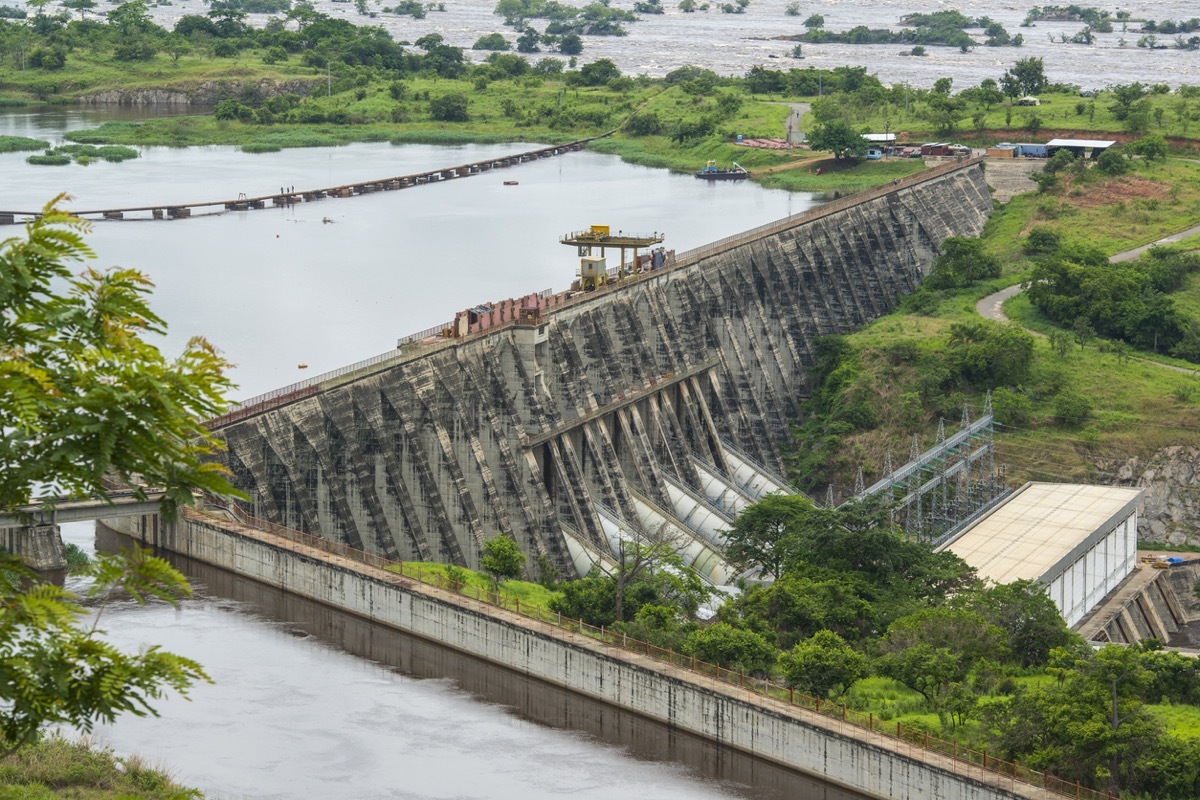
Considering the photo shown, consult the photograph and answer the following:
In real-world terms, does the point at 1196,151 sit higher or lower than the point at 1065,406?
higher

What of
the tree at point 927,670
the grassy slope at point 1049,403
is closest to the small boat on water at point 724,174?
the grassy slope at point 1049,403

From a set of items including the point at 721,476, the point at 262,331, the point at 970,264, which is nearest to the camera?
the point at 721,476

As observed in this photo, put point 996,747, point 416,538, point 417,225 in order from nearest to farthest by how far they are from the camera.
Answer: point 996,747 < point 416,538 < point 417,225

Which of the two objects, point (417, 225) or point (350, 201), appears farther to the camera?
point (350, 201)

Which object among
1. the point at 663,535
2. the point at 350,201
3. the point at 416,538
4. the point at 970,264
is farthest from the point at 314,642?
the point at 350,201

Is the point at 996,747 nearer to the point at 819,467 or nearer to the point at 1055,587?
the point at 1055,587

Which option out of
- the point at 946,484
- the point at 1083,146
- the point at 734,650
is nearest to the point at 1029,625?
the point at 734,650
